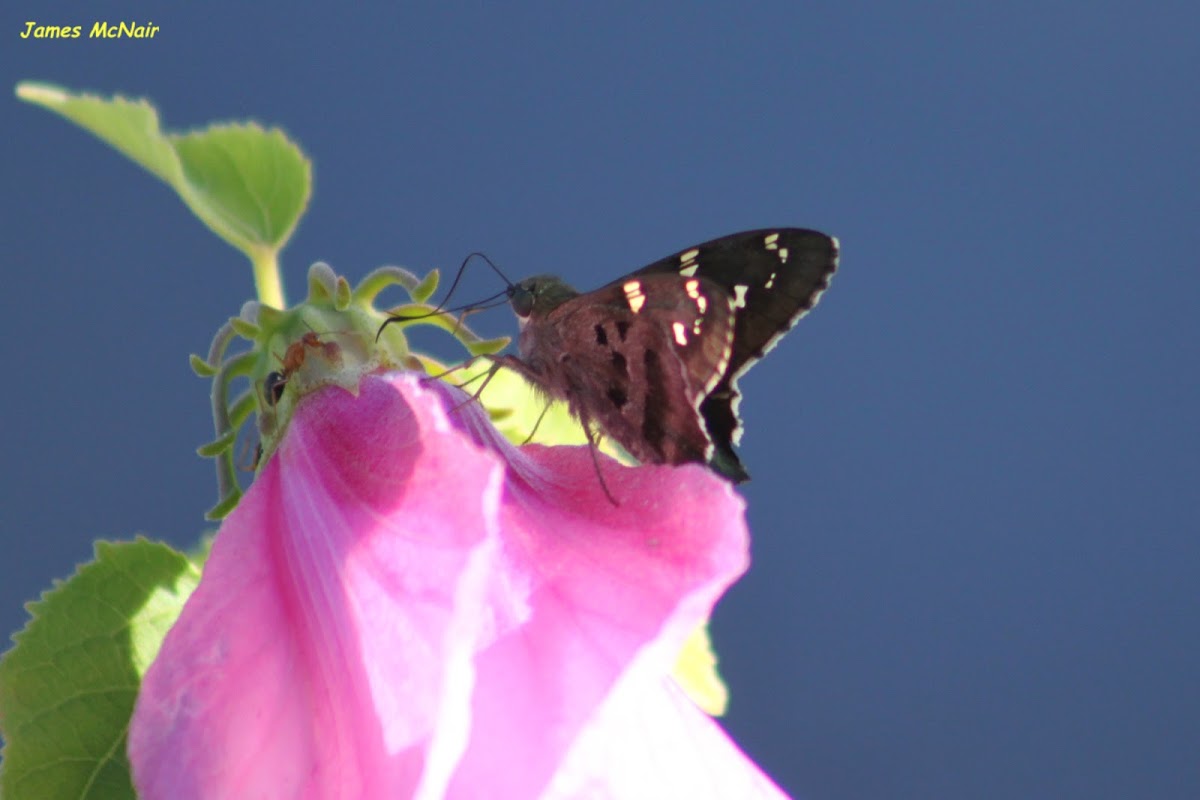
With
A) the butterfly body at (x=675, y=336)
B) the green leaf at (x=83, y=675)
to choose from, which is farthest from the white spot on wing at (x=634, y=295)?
the green leaf at (x=83, y=675)

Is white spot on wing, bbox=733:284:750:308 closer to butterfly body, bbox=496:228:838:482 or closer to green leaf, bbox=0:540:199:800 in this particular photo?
butterfly body, bbox=496:228:838:482

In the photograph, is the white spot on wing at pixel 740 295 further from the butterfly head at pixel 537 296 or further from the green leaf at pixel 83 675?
the green leaf at pixel 83 675

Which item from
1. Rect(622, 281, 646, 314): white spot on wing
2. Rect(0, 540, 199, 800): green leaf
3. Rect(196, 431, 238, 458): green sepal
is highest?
Rect(622, 281, 646, 314): white spot on wing

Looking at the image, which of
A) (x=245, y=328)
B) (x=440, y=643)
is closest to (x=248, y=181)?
(x=245, y=328)

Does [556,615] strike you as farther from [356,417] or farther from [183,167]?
[183,167]

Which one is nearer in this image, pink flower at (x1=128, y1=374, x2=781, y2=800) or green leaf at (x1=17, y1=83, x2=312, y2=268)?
pink flower at (x1=128, y1=374, x2=781, y2=800)

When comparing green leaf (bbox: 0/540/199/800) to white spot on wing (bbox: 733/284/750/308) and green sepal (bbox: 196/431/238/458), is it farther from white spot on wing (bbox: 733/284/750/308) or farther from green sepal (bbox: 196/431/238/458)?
white spot on wing (bbox: 733/284/750/308)

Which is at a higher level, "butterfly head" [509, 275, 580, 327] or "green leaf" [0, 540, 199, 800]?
"butterfly head" [509, 275, 580, 327]

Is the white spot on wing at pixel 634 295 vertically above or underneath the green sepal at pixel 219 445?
above

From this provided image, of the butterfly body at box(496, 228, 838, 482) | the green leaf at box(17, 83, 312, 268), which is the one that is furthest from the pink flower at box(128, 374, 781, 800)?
the green leaf at box(17, 83, 312, 268)
